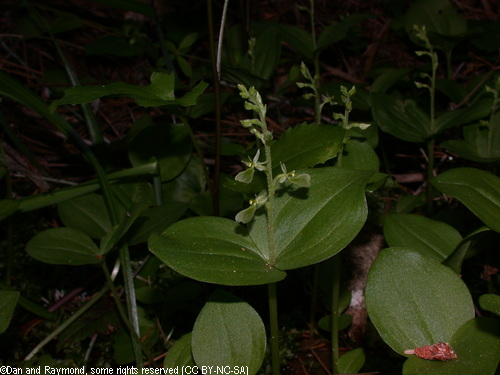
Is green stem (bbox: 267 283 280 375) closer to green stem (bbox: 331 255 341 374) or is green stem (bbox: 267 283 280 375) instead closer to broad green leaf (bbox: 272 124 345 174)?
green stem (bbox: 331 255 341 374)

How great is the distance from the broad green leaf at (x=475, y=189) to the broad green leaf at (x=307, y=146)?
52 cm

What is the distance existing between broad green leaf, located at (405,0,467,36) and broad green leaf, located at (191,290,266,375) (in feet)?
10.3

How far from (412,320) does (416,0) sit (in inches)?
131

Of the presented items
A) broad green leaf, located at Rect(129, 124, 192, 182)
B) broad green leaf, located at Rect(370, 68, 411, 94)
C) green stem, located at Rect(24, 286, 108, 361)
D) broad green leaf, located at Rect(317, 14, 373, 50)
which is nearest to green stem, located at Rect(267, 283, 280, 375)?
green stem, located at Rect(24, 286, 108, 361)

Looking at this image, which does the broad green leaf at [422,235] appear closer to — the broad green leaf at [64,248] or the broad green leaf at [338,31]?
the broad green leaf at [64,248]

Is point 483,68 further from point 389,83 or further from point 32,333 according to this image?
point 32,333

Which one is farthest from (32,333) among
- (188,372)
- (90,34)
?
(90,34)

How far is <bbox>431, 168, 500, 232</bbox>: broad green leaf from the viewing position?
1.85 m

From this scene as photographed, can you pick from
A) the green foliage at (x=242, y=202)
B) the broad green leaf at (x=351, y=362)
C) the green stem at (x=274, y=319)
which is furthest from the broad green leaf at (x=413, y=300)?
the broad green leaf at (x=351, y=362)

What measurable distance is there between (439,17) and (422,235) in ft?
8.41

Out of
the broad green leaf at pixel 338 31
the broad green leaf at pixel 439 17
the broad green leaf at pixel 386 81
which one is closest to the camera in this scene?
the broad green leaf at pixel 386 81

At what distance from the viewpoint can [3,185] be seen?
329 cm

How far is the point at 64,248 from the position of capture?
233 centimetres

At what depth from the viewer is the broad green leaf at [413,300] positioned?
5.46 ft
